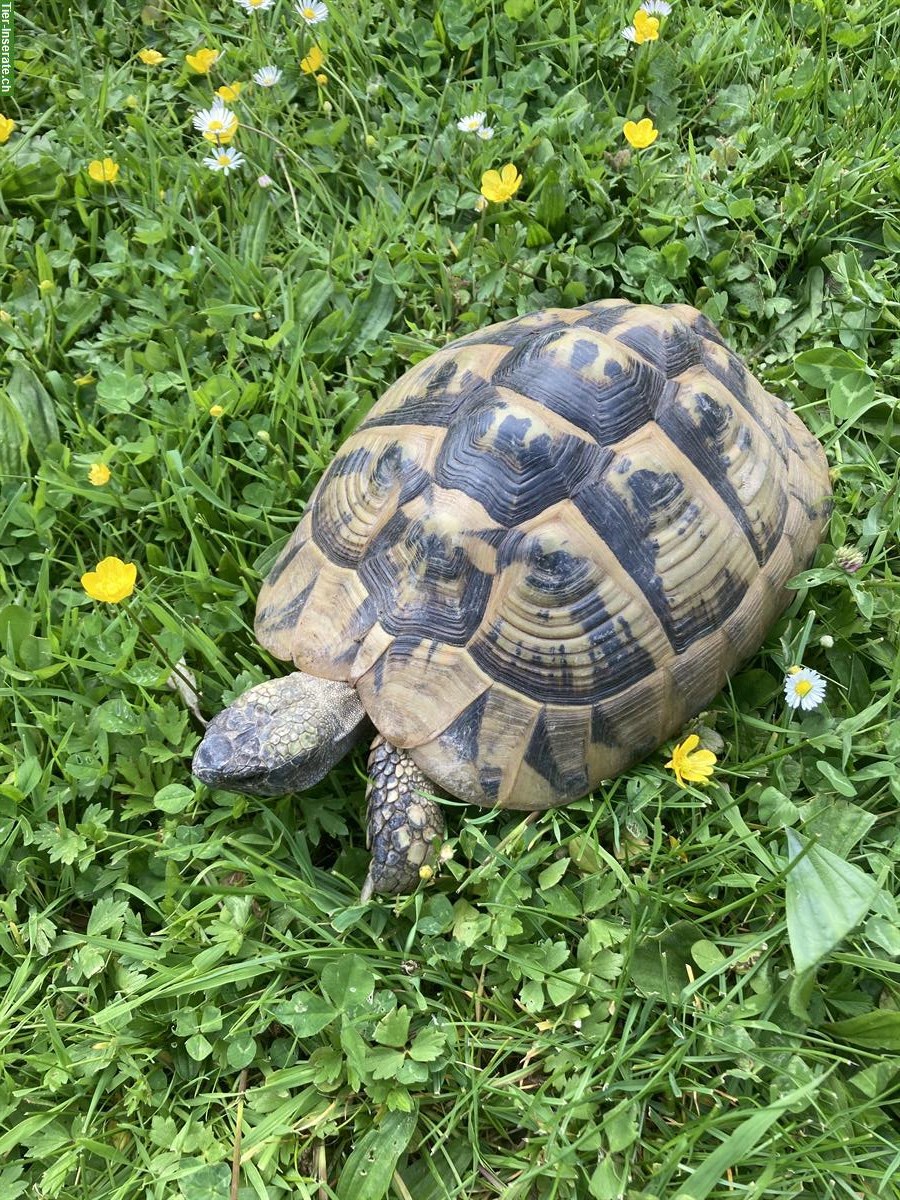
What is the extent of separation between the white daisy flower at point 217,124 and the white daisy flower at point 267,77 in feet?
0.68

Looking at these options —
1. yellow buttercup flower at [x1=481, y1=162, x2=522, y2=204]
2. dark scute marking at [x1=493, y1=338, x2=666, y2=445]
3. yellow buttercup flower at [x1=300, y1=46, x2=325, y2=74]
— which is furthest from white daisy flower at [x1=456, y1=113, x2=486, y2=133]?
dark scute marking at [x1=493, y1=338, x2=666, y2=445]

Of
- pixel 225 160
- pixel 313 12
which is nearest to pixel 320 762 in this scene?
pixel 225 160

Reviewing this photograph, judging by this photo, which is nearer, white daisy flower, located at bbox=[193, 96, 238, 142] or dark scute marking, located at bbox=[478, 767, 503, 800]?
dark scute marking, located at bbox=[478, 767, 503, 800]

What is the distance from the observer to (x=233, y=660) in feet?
8.82

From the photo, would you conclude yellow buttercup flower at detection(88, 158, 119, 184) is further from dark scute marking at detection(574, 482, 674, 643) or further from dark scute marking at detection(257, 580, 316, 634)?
dark scute marking at detection(574, 482, 674, 643)

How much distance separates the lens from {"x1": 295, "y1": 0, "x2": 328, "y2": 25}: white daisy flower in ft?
11.2

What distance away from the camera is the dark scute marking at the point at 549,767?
225 cm

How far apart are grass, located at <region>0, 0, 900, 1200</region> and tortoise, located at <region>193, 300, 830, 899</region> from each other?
7.6 inches

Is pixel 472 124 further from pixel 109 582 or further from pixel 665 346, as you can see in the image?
pixel 109 582

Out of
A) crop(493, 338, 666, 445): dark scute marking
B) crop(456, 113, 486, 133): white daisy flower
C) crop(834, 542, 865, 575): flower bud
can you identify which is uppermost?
crop(456, 113, 486, 133): white daisy flower

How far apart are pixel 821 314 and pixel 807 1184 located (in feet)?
9.10

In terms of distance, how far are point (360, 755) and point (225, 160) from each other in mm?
2398

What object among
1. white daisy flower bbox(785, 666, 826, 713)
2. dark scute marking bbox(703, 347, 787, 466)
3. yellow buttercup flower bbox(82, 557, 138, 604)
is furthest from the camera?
dark scute marking bbox(703, 347, 787, 466)

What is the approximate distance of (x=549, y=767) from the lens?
2.27 metres
